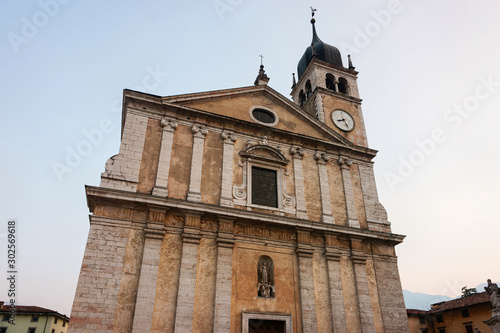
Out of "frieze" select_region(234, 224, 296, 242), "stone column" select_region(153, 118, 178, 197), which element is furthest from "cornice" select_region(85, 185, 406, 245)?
"stone column" select_region(153, 118, 178, 197)

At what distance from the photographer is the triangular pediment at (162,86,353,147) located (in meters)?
15.0

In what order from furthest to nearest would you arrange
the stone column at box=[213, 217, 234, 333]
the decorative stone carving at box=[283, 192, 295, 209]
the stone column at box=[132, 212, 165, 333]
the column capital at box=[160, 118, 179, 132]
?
the decorative stone carving at box=[283, 192, 295, 209] < the column capital at box=[160, 118, 179, 132] < the stone column at box=[213, 217, 234, 333] < the stone column at box=[132, 212, 165, 333]

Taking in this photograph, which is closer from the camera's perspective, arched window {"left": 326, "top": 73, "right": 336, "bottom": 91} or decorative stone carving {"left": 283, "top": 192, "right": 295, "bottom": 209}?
decorative stone carving {"left": 283, "top": 192, "right": 295, "bottom": 209}

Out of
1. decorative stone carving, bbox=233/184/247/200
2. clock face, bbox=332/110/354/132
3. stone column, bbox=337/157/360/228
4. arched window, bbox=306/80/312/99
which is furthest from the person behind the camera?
arched window, bbox=306/80/312/99

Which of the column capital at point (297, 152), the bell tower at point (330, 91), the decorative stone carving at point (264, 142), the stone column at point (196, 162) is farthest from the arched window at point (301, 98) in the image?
the stone column at point (196, 162)

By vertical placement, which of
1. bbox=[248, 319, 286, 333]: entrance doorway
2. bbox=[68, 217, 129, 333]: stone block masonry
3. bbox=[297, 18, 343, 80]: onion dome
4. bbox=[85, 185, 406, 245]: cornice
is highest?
bbox=[297, 18, 343, 80]: onion dome

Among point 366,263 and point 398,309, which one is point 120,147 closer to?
point 366,263

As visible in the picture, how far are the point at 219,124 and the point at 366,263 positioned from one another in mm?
7581

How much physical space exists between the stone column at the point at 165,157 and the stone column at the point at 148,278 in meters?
1.30

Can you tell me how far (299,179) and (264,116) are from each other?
3.24m

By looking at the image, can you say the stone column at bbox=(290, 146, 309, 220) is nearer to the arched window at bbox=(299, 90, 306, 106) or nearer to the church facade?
the church facade

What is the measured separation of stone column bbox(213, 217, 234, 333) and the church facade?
0.11 ft

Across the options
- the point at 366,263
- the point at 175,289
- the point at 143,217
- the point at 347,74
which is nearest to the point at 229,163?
the point at 143,217

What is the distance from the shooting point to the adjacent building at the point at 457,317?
939 inches
